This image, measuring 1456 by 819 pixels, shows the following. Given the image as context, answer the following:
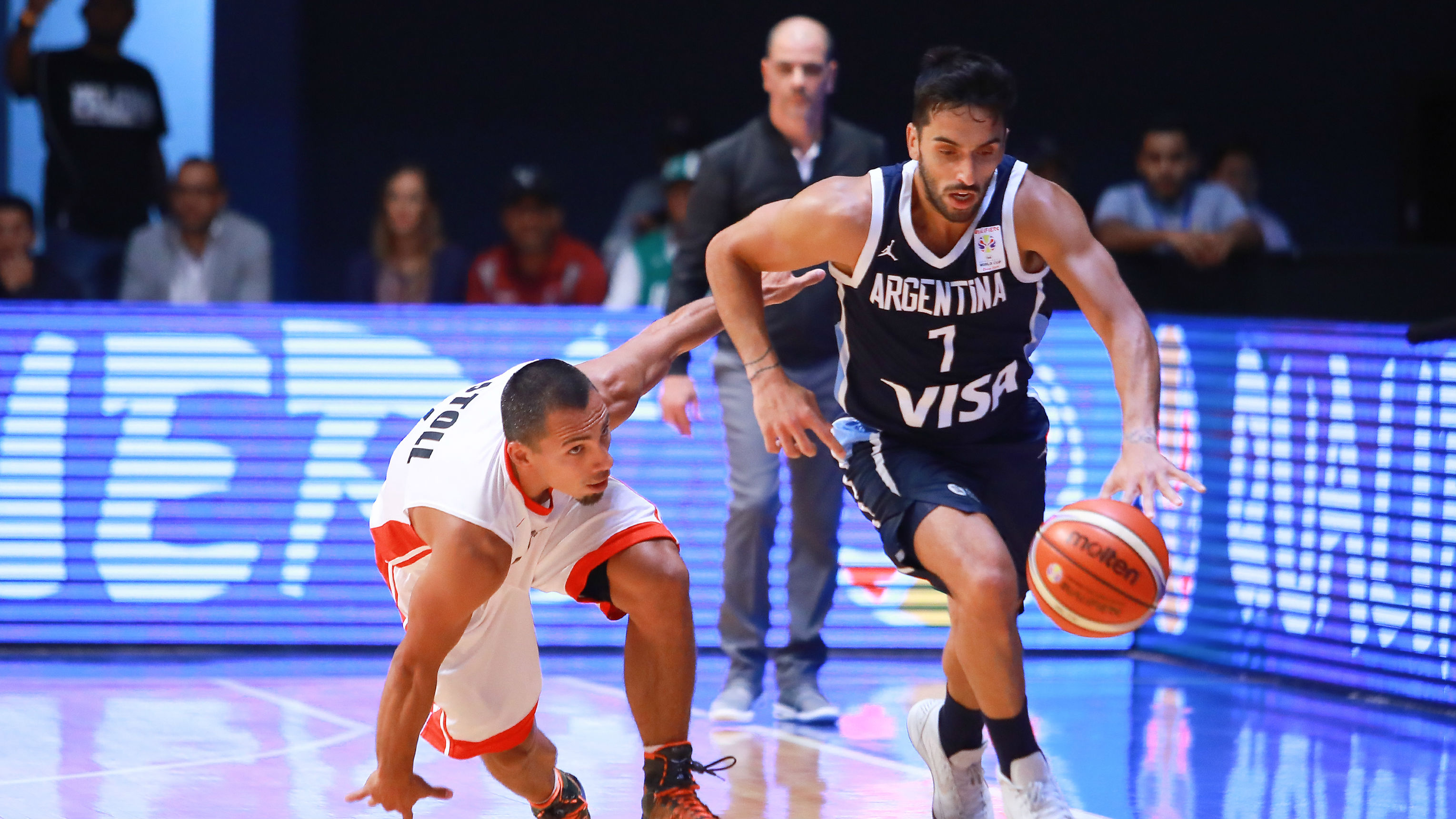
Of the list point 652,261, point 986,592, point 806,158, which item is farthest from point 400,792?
point 652,261

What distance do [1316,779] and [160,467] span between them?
173 inches

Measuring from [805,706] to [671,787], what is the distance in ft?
4.97

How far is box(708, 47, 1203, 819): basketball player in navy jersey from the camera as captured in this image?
150 inches

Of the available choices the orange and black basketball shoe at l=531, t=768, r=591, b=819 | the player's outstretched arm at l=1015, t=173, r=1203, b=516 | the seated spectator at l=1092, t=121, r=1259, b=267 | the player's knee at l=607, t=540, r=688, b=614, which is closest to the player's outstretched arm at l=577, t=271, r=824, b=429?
the player's knee at l=607, t=540, r=688, b=614

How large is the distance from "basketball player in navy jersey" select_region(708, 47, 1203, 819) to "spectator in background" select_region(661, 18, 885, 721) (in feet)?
4.12

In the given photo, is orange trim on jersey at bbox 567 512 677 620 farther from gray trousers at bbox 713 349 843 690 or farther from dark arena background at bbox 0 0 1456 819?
gray trousers at bbox 713 349 843 690

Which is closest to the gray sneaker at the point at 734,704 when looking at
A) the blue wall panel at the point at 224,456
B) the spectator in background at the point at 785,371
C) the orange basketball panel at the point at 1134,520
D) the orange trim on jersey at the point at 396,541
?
the spectator in background at the point at 785,371

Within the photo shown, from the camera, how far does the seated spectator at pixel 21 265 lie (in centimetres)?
725

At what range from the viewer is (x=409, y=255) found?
7.67 metres

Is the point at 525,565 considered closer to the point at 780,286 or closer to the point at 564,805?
the point at 564,805

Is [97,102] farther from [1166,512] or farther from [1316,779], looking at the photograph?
[1316,779]

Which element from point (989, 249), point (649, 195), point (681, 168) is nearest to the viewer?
point (989, 249)

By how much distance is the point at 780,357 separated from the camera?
5684 mm

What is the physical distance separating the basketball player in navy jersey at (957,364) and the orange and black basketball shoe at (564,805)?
0.89 meters
